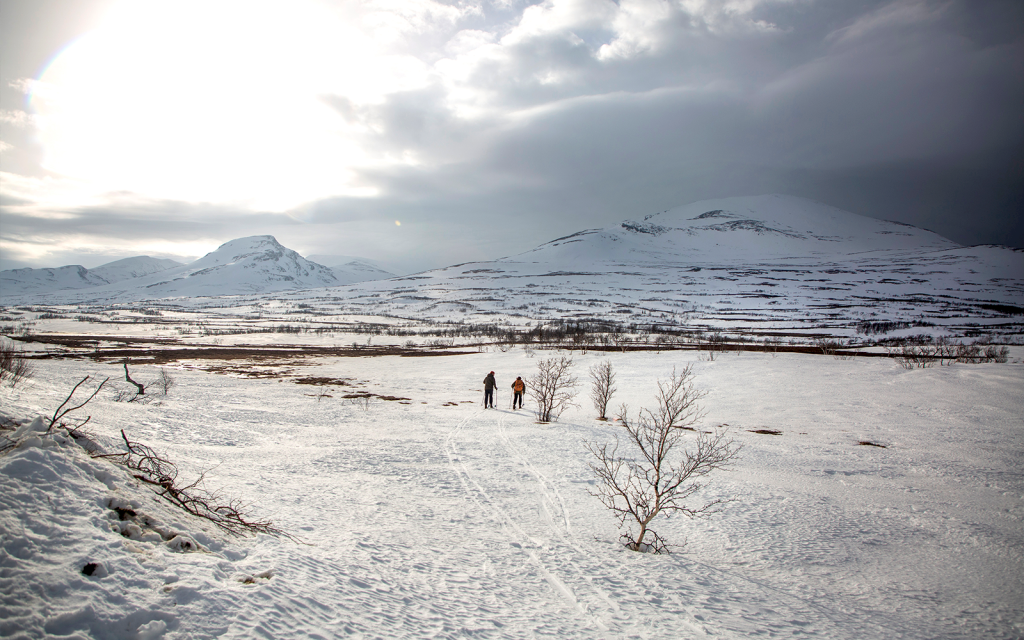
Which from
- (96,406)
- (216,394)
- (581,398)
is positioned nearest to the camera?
(96,406)

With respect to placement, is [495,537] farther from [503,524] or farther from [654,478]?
[654,478]

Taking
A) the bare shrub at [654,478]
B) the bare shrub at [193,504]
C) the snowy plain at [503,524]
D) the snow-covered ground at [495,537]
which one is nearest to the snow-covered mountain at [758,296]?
the snowy plain at [503,524]

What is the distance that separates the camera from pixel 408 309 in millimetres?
142875

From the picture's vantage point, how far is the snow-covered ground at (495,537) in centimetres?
362

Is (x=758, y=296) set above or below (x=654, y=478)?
above

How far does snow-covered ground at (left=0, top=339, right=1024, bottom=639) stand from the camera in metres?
3.62

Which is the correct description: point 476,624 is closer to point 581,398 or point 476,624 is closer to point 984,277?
point 581,398

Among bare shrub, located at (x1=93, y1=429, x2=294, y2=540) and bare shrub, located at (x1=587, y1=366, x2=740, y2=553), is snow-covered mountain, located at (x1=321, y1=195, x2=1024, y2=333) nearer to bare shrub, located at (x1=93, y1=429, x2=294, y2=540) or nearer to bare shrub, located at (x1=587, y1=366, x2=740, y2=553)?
bare shrub, located at (x1=587, y1=366, x2=740, y2=553)

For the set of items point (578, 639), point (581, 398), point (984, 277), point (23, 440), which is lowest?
point (581, 398)

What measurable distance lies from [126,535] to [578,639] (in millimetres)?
4249

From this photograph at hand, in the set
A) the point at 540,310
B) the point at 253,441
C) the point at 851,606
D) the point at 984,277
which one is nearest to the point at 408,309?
the point at 540,310

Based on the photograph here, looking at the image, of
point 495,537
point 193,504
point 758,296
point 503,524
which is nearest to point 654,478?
point 503,524

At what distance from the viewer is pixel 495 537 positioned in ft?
23.0

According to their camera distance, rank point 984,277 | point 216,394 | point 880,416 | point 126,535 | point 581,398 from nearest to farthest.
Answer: point 126,535 → point 880,416 → point 216,394 → point 581,398 → point 984,277
